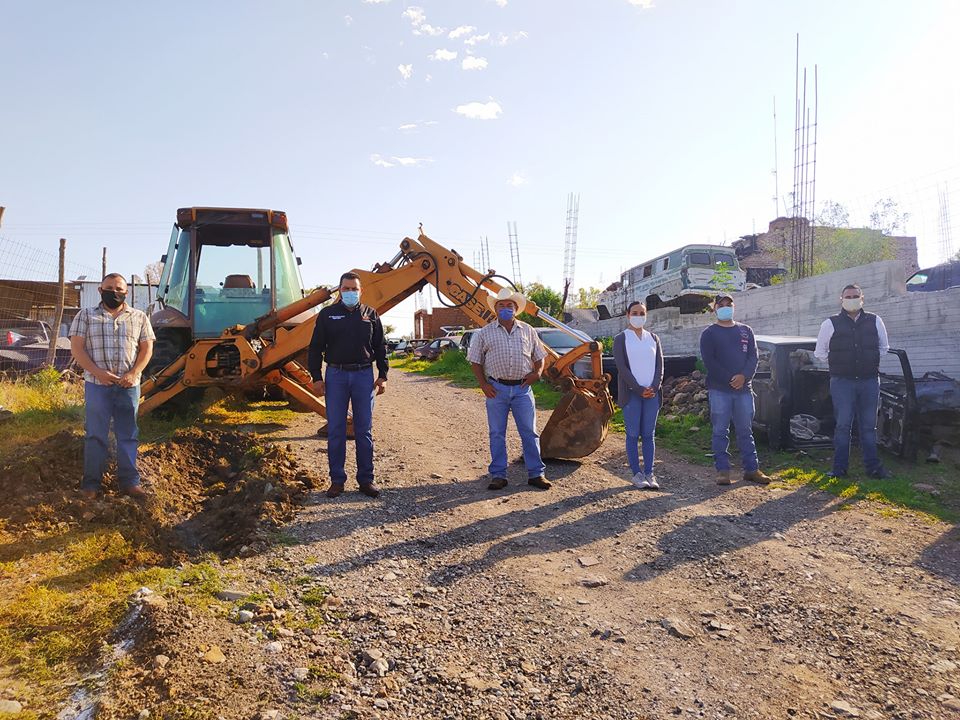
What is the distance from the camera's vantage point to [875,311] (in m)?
9.52

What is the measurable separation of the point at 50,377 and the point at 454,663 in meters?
9.56

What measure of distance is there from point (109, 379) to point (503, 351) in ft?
11.0

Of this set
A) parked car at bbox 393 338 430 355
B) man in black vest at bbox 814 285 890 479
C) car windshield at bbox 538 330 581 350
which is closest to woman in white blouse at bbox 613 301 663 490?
man in black vest at bbox 814 285 890 479

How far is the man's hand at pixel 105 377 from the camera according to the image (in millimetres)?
4926

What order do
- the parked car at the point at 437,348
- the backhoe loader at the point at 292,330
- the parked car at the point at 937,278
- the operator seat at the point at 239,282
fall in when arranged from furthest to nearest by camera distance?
the parked car at the point at 437,348
the parked car at the point at 937,278
the operator seat at the point at 239,282
the backhoe loader at the point at 292,330

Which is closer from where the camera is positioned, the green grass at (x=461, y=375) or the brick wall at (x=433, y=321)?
the green grass at (x=461, y=375)

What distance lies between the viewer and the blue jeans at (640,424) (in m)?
6.25

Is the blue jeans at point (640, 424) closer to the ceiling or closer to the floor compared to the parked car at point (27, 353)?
closer to the floor

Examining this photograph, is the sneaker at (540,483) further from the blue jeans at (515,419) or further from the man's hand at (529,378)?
the man's hand at (529,378)

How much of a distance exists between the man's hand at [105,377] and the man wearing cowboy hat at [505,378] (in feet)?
9.74

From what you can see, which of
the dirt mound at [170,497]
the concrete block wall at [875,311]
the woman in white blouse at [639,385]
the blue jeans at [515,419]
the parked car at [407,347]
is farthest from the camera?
the parked car at [407,347]

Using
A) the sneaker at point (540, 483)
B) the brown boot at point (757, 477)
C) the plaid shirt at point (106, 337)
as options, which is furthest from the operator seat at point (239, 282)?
the brown boot at point (757, 477)

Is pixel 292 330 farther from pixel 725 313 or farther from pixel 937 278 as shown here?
pixel 937 278

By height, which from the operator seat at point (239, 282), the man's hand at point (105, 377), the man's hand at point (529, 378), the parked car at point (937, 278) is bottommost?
the man's hand at point (529, 378)
